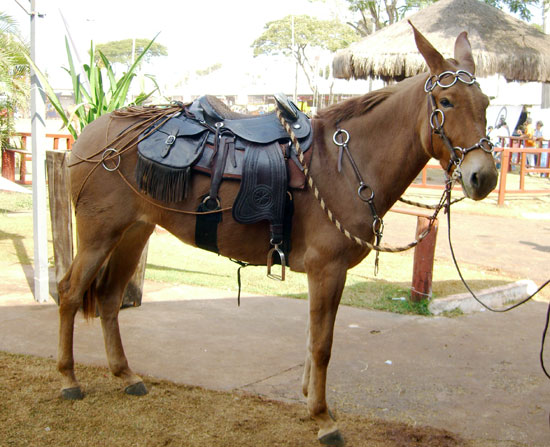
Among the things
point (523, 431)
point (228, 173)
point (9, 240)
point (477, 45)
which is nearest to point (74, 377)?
point (228, 173)

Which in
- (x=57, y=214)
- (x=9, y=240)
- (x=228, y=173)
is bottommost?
(x=9, y=240)

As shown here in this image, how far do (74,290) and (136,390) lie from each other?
0.79 meters

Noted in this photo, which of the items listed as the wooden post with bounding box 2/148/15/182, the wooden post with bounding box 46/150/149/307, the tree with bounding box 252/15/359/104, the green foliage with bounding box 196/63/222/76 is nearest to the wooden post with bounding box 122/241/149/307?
the wooden post with bounding box 46/150/149/307

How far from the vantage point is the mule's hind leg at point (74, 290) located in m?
3.74

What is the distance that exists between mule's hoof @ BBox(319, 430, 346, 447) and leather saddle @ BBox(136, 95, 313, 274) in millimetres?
1133

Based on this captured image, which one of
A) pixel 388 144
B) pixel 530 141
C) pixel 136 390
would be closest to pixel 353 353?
pixel 136 390

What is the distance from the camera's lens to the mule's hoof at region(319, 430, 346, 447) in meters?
3.26

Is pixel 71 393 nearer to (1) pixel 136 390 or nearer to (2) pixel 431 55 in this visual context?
(1) pixel 136 390

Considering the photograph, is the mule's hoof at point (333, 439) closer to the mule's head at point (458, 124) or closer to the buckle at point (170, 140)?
the mule's head at point (458, 124)

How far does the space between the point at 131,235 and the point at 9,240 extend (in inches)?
220

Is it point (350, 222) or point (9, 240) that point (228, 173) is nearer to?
point (350, 222)

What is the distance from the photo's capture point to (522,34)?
48.6 ft

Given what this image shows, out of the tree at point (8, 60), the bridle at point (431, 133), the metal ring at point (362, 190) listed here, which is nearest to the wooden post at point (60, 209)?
the bridle at point (431, 133)

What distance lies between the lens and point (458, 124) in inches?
114
